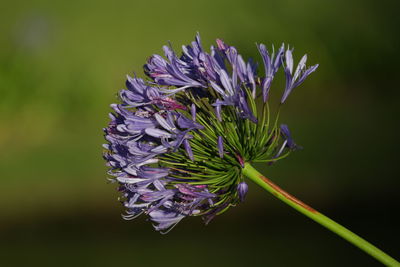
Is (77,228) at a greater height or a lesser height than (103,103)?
lesser

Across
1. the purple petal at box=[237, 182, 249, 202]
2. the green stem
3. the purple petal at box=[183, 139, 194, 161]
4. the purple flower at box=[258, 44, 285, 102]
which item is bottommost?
the green stem

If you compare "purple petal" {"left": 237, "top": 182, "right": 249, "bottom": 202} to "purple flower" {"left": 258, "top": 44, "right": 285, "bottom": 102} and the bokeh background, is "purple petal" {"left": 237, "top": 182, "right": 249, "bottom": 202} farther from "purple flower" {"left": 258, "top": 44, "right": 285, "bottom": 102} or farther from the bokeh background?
the bokeh background

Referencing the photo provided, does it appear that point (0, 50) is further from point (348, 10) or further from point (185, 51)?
point (185, 51)

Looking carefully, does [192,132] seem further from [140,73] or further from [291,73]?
[140,73]

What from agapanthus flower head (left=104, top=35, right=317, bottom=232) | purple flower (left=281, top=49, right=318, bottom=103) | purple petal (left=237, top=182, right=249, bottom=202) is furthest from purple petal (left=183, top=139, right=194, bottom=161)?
purple flower (left=281, top=49, right=318, bottom=103)

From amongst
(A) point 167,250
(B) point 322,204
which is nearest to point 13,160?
(A) point 167,250
